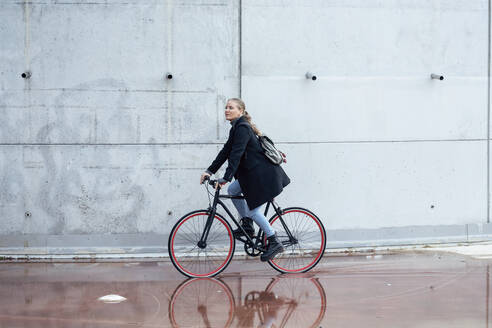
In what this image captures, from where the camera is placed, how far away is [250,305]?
5.63m

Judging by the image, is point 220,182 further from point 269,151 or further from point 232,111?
point 232,111

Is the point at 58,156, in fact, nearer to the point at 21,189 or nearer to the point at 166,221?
the point at 21,189

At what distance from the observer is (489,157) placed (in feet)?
27.9

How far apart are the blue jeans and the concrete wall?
1141mm

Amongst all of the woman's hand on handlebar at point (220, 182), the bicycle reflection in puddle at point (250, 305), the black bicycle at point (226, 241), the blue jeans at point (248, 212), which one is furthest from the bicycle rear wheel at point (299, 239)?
the woman's hand on handlebar at point (220, 182)

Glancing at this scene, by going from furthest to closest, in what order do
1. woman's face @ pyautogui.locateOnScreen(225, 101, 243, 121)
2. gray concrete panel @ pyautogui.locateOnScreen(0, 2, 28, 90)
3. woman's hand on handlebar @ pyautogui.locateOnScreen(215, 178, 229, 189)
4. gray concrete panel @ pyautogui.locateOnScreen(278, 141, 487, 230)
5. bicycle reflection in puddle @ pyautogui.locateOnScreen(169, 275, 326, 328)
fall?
gray concrete panel @ pyautogui.locateOnScreen(278, 141, 487, 230) → gray concrete panel @ pyautogui.locateOnScreen(0, 2, 28, 90) → woman's face @ pyautogui.locateOnScreen(225, 101, 243, 121) → woman's hand on handlebar @ pyautogui.locateOnScreen(215, 178, 229, 189) → bicycle reflection in puddle @ pyautogui.locateOnScreen(169, 275, 326, 328)

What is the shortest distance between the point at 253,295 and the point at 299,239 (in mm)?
1257

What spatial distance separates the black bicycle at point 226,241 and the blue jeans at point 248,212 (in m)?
0.08

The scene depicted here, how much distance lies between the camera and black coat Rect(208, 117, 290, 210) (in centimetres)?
655

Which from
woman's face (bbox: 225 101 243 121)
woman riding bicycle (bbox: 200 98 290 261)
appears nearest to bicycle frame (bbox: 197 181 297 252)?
woman riding bicycle (bbox: 200 98 290 261)

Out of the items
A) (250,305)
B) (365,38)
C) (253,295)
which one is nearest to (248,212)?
(253,295)

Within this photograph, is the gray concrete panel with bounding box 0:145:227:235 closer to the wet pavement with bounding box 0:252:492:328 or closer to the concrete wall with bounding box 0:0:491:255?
the concrete wall with bounding box 0:0:491:255

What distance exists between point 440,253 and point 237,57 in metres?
3.59

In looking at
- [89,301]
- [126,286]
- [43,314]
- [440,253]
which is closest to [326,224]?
[440,253]
